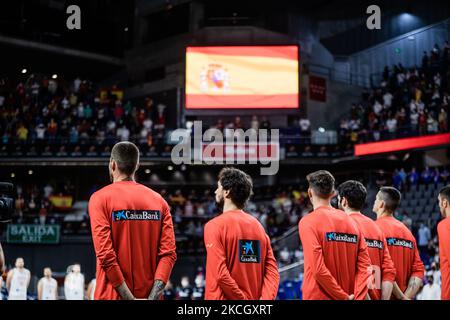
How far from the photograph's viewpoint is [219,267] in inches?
187

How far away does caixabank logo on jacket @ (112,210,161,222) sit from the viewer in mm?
4527

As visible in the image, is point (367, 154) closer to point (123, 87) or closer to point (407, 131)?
point (407, 131)

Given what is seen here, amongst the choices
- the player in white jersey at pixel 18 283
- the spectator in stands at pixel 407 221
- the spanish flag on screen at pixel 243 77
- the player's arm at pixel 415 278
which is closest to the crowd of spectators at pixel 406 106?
the spanish flag on screen at pixel 243 77

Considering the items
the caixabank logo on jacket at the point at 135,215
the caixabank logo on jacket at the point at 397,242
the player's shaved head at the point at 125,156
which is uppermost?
the player's shaved head at the point at 125,156

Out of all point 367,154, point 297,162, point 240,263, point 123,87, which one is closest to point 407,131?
point 367,154

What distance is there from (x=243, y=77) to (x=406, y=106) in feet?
21.4


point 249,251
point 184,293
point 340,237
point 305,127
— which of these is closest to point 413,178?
point 305,127

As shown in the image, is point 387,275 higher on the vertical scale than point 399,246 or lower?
lower

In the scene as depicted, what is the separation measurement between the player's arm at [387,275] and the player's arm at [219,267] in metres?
1.52

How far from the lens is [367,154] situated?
24.2 metres

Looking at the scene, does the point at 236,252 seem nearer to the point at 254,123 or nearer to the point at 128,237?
the point at 128,237

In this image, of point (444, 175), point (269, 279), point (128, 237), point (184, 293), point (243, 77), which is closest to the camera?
point (128, 237)

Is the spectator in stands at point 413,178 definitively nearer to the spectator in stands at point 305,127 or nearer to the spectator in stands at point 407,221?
the spectator in stands at point 407,221

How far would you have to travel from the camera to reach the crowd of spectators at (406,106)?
2336 cm
